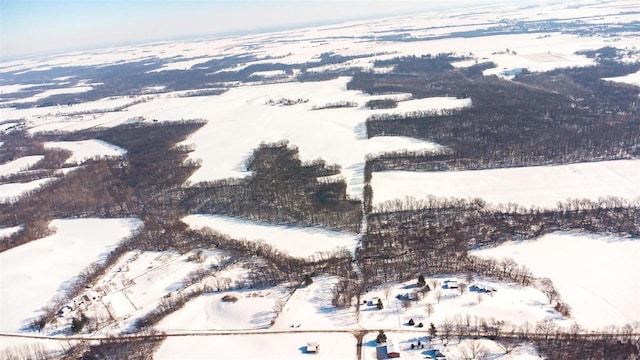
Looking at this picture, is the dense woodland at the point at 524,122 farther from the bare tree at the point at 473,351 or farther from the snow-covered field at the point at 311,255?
the bare tree at the point at 473,351

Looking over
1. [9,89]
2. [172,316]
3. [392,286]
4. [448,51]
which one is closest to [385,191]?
[392,286]

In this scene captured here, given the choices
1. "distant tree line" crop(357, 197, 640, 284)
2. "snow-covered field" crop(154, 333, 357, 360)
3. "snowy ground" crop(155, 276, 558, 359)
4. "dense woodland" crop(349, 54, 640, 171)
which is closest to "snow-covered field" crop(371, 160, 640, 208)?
"distant tree line" crop(357, 197, 640, 284)

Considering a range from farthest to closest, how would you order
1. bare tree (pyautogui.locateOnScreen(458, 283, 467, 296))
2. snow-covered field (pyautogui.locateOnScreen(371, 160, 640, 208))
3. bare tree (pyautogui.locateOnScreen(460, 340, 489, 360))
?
snow-covered field (pyautogui.locateOnScreen(371, 160, 640, 208)) → bare tree (pyautogui.locateOnScreen(458, 283, 467, 296)) → bare tree (pyautogui.locateOnScreen(460, 340, 489, 360))

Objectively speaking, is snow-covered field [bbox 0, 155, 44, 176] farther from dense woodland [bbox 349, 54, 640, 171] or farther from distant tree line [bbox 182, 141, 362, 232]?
dense woodland [bbox 349, 54, 640, 171]

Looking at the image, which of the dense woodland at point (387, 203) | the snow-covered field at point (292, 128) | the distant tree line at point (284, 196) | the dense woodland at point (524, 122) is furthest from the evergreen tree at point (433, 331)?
the dense woodland at point (524, 122)

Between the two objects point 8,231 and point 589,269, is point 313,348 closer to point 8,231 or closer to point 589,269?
point 589,269

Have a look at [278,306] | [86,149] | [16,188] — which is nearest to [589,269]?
[278,306]
